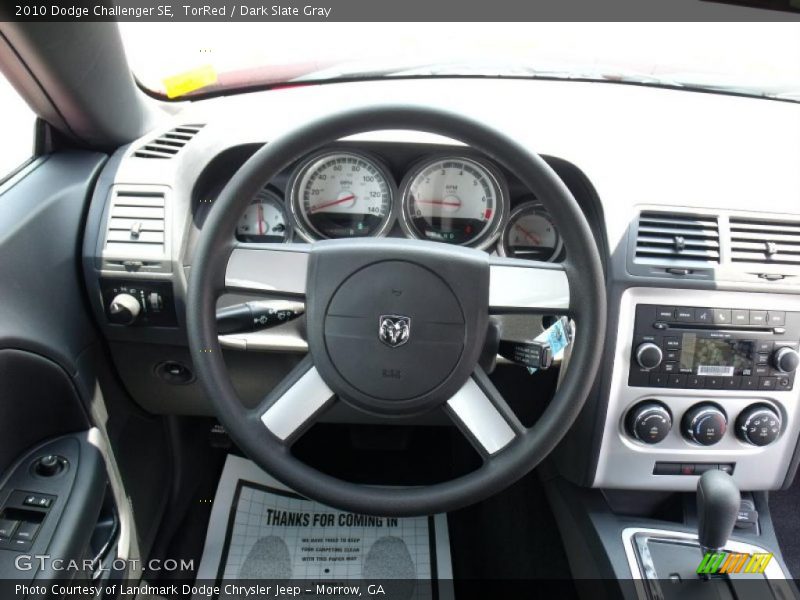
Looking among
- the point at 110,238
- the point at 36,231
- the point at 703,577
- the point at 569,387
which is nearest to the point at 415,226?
the point at 569,387

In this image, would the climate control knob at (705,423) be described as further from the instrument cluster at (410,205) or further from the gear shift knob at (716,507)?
the instrument cluster at (410,205)

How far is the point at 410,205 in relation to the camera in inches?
58.0

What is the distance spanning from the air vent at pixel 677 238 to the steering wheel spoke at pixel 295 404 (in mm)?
717

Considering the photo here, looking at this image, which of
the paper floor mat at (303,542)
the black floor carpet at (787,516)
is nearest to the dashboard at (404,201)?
the paper floor mat at (303,542)

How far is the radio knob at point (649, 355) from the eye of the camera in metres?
1.38

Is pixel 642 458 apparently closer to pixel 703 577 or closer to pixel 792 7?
pixel 703 577

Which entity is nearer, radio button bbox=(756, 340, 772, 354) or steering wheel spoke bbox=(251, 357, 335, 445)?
steering wheel spoke bbox=(251, 357, 335, 445)

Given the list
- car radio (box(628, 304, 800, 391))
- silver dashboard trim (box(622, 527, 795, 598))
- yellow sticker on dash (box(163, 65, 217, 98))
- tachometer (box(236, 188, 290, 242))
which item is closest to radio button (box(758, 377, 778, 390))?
car radio (box(628, 304, 800, 391))

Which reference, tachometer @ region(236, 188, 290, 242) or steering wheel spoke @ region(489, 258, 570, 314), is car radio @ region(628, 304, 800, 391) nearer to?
steering wheel spoke @ region(489, 258, 570, 314)

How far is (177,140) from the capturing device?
1.54 m

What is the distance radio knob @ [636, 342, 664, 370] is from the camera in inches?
54.4

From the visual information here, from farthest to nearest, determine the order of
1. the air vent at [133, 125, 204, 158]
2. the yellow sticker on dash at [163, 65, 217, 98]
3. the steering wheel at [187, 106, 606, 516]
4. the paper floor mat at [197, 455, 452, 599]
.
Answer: the paper floor mat at [197, 455, 452, 599] < the yellow sticker on dash at [163, 65, 217, 98] < the air vent at [133, 125, 204, 158] < the steering wheel at [187, 106, 606, 516]

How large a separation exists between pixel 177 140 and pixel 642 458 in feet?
4.24

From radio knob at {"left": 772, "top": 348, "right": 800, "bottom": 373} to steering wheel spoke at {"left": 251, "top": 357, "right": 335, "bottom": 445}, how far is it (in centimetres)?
94
